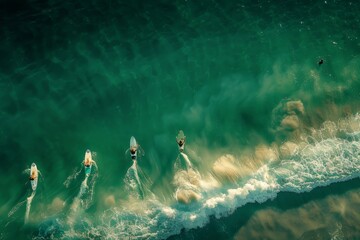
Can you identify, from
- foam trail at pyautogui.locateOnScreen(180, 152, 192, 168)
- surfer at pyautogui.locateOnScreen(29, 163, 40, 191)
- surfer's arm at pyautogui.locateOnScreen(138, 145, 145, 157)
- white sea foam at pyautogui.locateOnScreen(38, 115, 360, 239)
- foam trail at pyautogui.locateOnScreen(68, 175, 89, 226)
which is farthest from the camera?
surfer's arm at pyautogui.locateOnScreen(138, 145, 145, 157)

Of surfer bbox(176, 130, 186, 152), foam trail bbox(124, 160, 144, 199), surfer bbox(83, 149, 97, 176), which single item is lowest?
foam trail bbox(124, 160, 144, 199)

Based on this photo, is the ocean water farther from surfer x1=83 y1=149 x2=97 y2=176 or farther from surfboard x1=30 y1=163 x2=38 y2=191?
surfboard x1=30 y1=163 x2=38 y2=191

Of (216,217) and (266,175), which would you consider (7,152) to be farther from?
(266,175)

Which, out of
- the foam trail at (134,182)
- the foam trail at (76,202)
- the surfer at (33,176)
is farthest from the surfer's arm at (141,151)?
the surfer at (33,176)

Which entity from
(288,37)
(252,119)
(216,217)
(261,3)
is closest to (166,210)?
(216,217)

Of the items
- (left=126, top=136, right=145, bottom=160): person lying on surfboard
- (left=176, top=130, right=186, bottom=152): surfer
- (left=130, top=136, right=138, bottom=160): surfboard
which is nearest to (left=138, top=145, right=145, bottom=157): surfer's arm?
(left=126, top=136, right=145, bottom=160): person lying on surfboard

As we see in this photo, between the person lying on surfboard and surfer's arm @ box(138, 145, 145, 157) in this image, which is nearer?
the person lying on surfboard

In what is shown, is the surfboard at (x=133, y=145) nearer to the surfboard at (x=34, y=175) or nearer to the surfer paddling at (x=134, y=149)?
the surfer paddling at (x=134, y=149)

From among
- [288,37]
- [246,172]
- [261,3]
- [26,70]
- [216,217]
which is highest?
[261,3]
